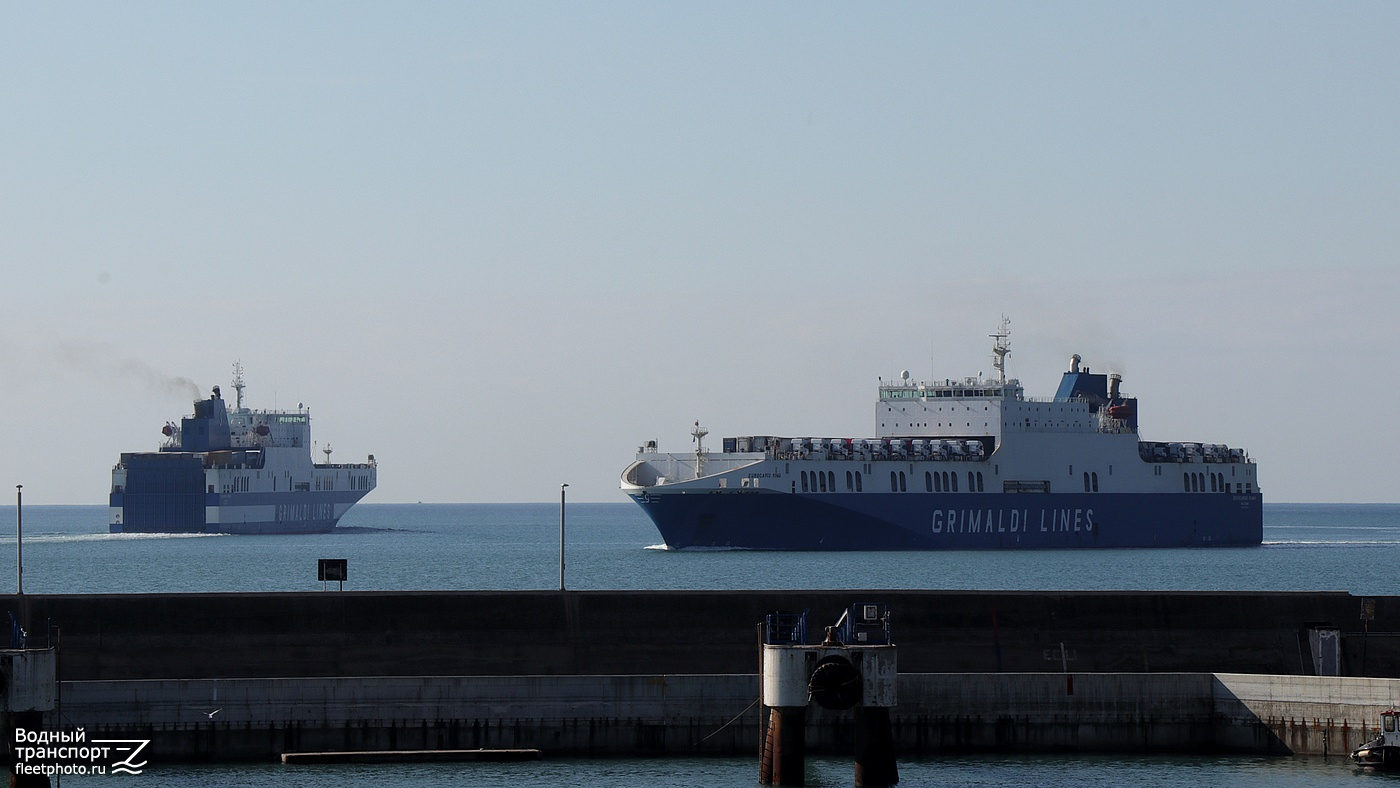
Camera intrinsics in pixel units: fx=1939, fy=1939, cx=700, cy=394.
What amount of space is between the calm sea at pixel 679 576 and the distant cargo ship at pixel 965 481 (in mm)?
1144

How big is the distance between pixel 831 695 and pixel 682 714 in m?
3.79

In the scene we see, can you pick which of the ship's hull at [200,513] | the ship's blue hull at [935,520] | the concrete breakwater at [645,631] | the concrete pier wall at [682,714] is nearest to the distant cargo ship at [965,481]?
the ship's blue hull at [935,520]

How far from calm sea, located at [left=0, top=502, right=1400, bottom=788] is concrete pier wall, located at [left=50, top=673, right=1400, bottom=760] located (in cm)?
34

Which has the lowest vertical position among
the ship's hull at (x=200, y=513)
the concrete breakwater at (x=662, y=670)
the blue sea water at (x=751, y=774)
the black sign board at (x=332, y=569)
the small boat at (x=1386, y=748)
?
the blue sea water at (x=751, y=774)

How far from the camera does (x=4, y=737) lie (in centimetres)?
2597

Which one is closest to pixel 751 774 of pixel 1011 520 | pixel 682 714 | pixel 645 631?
pixel 682 714

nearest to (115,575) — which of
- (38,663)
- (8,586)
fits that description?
(8,586)

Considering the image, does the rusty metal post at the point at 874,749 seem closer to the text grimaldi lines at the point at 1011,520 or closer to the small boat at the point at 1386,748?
the small boat at the point at 1386,748

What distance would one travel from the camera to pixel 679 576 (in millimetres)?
64875

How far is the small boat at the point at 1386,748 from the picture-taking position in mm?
26812

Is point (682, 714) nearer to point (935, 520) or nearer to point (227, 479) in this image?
point (935, 520)

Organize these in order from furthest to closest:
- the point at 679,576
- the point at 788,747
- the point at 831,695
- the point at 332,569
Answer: the point at 679,576 < the point at 332,569 < the point at 788,747 < the point at 831,695

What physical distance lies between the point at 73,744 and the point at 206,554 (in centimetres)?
6938

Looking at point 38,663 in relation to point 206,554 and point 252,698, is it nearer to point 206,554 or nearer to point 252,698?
point 252,698
